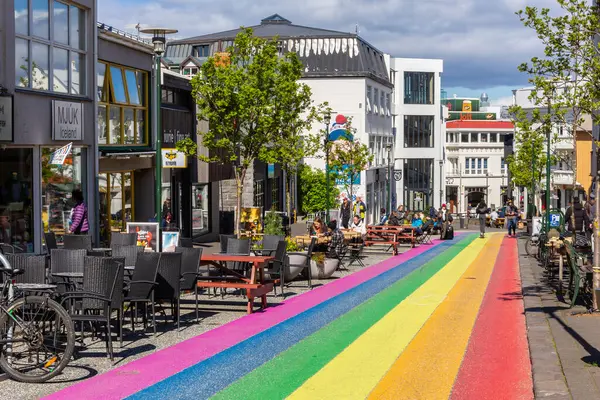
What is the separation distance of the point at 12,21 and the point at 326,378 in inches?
489

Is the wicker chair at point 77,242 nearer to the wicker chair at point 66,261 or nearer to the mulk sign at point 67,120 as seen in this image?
the wicker chair at point 66,261

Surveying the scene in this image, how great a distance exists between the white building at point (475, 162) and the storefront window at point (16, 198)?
424 ft

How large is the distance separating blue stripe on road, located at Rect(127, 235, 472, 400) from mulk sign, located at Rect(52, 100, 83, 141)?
7.48 meters

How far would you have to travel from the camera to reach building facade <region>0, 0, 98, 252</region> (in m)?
20.0

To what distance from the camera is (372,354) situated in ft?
39.6

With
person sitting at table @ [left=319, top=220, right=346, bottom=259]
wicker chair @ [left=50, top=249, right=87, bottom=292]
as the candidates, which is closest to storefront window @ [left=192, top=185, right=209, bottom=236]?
person sitting at table @ [left=319, top=220, right=346, bottom=259]

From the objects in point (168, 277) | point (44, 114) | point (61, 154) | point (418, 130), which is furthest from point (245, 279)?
point (418, 130)

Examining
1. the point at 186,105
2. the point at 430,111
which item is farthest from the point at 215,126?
the point at 430,111

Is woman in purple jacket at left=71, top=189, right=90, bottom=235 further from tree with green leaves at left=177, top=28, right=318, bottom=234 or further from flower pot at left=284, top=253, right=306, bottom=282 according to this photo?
tree with green leaves at left=177, top=28, right=318, bottom=234

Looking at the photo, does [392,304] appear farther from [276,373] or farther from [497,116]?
[497,116]

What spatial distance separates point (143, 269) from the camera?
1308 cm

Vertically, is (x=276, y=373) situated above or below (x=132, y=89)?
below

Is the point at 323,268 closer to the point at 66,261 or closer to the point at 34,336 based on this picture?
the point at 66,261

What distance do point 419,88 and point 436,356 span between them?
80043 mm
